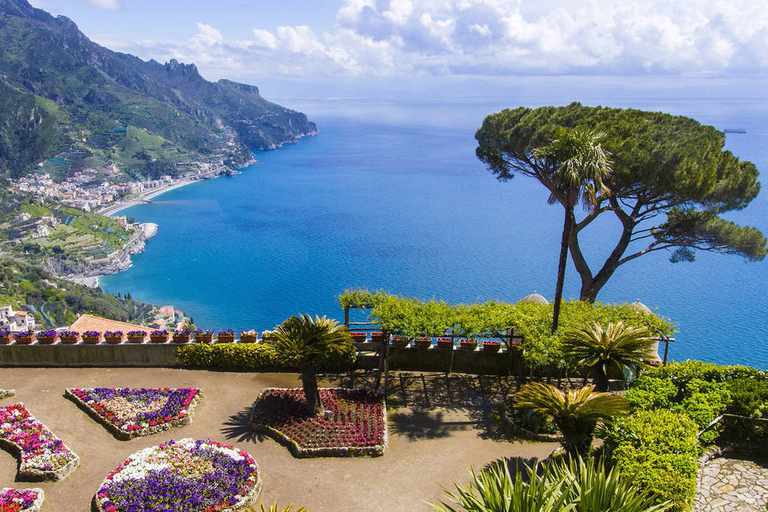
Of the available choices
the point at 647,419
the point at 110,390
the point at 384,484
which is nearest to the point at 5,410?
the point at 110,390

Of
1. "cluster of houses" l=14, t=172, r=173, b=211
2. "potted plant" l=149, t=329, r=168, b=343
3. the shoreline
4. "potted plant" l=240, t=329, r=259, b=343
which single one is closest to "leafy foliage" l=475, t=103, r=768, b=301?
"potted plant" l=240, t=329, r=259, b=343

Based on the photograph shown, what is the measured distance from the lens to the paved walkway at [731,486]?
12.2 m

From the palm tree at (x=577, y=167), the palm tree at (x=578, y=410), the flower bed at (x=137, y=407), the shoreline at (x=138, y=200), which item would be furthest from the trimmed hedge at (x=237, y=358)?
the shoreline at (x=138, y=200)

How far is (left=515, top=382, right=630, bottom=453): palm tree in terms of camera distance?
1316 centimetres

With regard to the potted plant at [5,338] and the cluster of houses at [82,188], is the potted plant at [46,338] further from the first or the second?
the cluster of houses at [82,188]

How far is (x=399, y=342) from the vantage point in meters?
20.1

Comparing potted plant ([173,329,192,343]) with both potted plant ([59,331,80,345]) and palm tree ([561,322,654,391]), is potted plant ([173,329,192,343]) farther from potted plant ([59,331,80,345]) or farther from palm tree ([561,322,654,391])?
palm tree ([561,322,654,391])

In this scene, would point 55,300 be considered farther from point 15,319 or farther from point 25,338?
point 25,338

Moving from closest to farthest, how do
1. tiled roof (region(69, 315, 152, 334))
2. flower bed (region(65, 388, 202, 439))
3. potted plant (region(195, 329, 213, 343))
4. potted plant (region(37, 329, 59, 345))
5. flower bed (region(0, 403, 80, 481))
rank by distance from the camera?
flower bed (region(0, 403, 80, 481)) → flower bed (region(65, 388, 202, 439)) → potted plant (region(37, 329, 59, 345)) → potted plant (region(195, 329, 213, 343)) → tiled roof (region(69, 315, 152, 334))

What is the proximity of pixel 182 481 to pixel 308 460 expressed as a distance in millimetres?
3154

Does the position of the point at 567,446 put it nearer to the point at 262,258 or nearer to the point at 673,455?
the point at 673,455

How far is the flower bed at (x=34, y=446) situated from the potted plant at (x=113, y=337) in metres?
3.95

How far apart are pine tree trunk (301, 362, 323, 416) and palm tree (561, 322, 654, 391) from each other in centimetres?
725

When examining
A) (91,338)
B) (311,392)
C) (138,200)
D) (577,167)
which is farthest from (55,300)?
(138,200)
